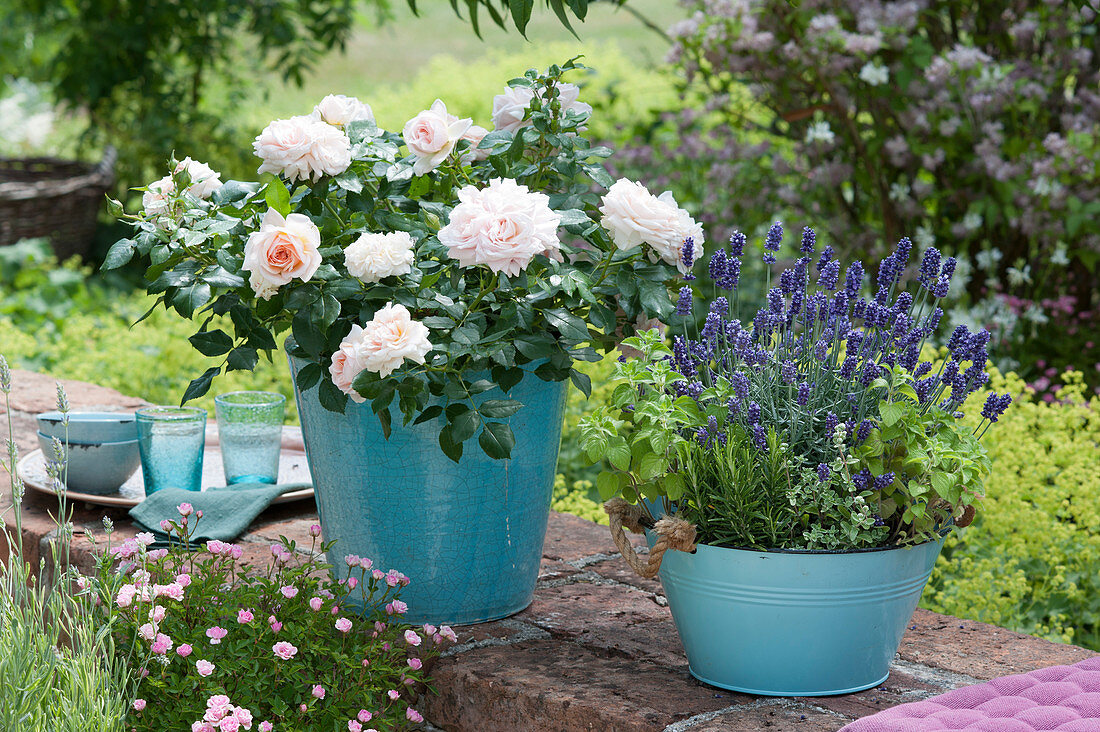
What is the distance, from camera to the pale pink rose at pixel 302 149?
1389 millimetres

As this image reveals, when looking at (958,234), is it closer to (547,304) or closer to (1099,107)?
(1099,107)

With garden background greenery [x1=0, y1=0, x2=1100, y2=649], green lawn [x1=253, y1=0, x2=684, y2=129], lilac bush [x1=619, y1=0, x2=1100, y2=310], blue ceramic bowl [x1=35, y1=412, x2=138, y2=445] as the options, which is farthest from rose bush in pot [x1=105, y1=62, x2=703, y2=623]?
green lawn [x1=253, y1=0, x2=684, y2=129]

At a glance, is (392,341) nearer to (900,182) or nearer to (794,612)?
(794,612)

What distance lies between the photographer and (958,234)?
143 inches

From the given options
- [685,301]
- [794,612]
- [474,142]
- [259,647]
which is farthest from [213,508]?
[794,612]

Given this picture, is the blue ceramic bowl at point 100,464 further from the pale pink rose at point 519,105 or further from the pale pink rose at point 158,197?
the pale pink rose at point 519,105

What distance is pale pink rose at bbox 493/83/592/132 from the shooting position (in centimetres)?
153

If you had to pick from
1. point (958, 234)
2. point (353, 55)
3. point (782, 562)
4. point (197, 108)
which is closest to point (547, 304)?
point (782, 562)

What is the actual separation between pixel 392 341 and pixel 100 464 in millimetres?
988

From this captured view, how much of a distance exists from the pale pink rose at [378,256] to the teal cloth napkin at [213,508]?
0.71 metres

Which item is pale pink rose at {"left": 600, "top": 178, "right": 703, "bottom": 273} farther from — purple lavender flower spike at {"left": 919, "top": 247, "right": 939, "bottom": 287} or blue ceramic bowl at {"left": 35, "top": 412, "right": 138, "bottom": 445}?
Answer: blue ceramic bowl at {"left": 35, "top": 412, "right": 138, "bottom": 445}

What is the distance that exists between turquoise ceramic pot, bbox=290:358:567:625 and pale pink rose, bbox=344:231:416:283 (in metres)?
0.23

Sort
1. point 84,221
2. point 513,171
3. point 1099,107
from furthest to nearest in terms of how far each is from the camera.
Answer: point 84,221, point 1099,107, point 513,171

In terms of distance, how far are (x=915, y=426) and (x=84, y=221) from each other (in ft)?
16.7
